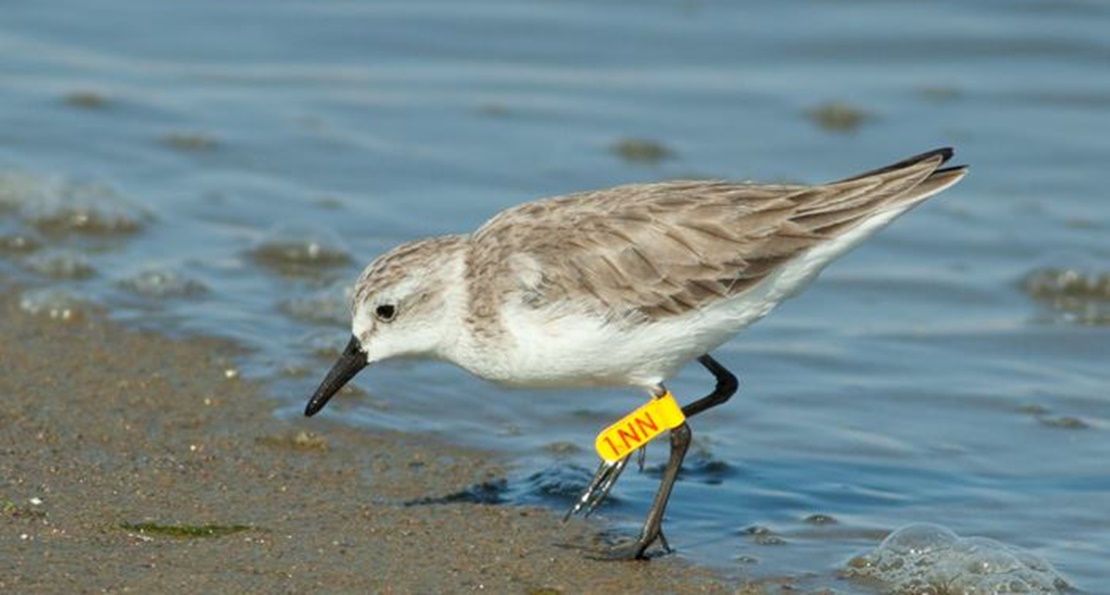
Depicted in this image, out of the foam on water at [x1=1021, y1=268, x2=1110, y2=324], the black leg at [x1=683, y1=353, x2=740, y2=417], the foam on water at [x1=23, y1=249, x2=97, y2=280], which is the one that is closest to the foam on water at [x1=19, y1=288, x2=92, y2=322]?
the foam on water at [x1=23, y1=249, x2=97, y2=280]

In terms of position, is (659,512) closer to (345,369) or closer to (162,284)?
(345,369)

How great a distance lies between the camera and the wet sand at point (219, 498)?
21.4ft

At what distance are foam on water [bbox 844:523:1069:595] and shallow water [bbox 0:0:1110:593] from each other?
0.48 ft

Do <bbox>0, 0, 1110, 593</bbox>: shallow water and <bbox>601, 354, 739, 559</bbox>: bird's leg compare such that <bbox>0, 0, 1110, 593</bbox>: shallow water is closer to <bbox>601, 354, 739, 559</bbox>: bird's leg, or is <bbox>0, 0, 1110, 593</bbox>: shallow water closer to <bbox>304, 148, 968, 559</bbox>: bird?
<bbox>601, 354, 739, 559</bbox>: bird's leg

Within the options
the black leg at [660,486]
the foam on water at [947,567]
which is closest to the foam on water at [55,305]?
the black leg at [660,486]

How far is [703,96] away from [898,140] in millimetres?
1322

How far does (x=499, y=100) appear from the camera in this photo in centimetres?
1249

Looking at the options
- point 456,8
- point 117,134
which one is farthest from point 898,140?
point 117,134

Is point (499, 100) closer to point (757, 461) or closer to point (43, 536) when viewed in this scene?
point (757, 461)

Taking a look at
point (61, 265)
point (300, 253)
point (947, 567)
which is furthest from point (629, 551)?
point (61, 265)

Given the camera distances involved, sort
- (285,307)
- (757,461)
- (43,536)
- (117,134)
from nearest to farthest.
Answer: (43,536), (757,461), (285,307), (117,134)

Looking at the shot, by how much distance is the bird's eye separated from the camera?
737 cm

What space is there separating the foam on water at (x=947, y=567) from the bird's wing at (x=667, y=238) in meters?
1.04

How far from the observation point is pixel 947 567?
684cm
